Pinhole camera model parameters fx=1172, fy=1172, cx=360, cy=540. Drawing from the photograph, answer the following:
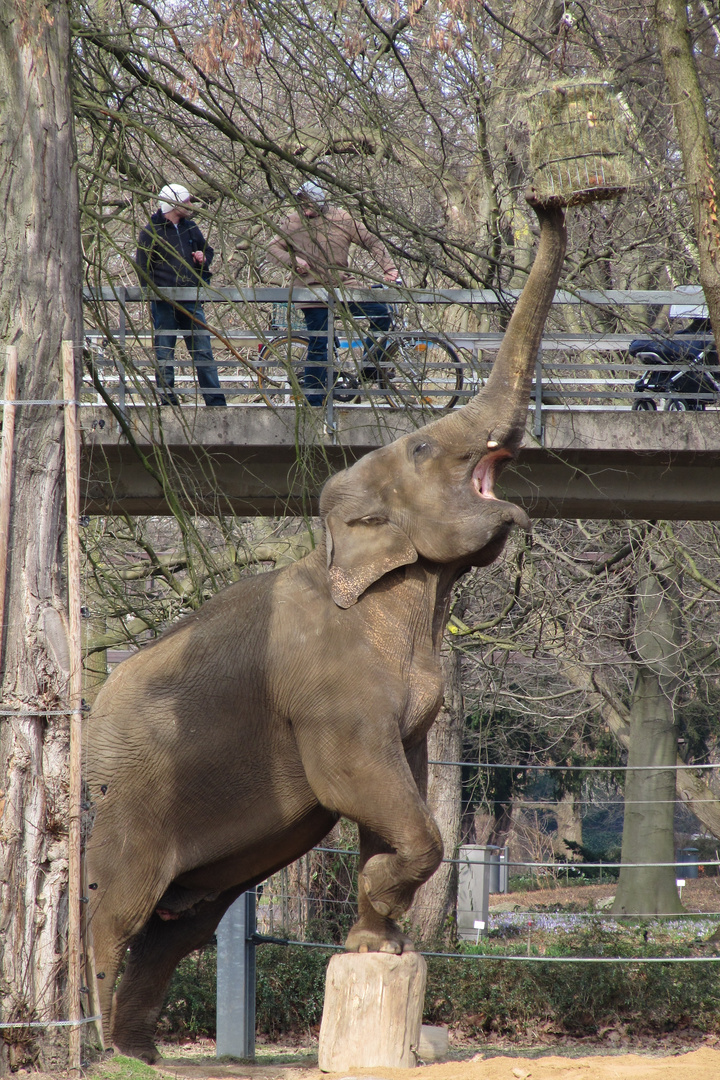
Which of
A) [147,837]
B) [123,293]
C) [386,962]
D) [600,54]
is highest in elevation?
[600,54]

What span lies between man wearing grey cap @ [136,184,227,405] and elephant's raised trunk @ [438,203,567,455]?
1895 millimetres

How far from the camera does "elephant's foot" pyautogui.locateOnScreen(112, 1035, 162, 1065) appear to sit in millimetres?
5082

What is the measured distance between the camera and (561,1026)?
8516 mm

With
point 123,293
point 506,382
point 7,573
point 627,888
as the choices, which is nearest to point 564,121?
point 506,382

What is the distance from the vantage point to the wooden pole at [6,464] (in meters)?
3.61

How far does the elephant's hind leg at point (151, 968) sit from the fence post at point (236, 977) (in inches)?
54.5

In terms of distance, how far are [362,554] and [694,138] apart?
3088mm

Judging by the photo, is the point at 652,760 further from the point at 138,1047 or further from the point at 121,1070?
the point at 121,1070

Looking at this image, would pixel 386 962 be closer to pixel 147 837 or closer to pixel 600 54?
pixel 147 837

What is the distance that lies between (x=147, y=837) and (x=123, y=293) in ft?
13.1

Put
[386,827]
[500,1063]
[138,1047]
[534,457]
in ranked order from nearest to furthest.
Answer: [500,1063] → [386,827] → [138,1047] → [534,457]

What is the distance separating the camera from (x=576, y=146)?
4.54 meters

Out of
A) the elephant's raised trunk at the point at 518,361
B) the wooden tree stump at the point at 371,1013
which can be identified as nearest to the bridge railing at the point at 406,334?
the elephant's raised trunk at the point at 518,361

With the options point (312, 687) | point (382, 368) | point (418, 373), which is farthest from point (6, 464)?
point (418, 373)
